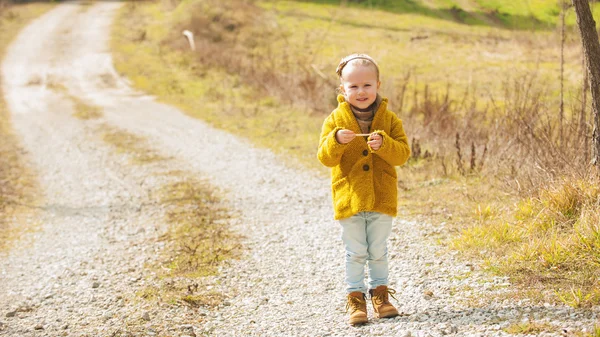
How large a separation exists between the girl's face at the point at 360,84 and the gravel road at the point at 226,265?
1.42 metres

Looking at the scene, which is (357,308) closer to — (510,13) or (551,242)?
(551,242)

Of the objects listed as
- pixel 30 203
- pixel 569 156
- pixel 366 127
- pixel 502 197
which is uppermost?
pixel 366 127

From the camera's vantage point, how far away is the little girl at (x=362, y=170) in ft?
12.6

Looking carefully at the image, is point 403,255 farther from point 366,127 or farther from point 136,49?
point 136,49

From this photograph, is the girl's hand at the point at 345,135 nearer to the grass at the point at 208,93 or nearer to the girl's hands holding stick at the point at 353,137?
the girl's hands holding stick at the point at 353,137

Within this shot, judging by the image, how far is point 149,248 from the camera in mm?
6602

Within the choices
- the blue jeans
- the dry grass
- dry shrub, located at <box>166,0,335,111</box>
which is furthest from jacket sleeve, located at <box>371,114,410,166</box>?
dry shrub, located at <box>166,0,335,111</box>

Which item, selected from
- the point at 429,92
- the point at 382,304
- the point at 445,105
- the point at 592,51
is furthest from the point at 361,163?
the point at 429,92

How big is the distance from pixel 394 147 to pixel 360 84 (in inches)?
16.9

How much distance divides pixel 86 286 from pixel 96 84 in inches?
592

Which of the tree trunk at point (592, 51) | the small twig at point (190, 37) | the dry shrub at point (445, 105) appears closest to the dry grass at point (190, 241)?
the dry shrub at point (445, 105)

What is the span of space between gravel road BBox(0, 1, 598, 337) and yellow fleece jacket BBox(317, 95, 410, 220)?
794mm

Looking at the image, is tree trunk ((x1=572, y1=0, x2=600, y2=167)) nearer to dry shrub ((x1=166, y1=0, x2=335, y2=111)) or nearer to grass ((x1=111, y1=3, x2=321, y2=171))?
grass ((x1=111, y1=3, x2=321, y2=171))

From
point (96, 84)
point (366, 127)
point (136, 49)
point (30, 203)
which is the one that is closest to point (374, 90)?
point (366, 127)
